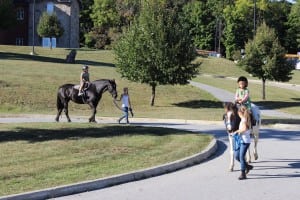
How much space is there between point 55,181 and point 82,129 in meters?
7.83

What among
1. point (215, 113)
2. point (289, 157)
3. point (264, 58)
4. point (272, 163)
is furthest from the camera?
point (264, 58)

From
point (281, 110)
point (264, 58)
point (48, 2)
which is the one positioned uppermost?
point (48, 2)

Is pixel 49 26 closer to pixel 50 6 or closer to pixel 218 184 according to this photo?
pixel 50 6

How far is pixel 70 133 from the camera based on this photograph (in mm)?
16469

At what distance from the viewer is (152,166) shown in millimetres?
11750

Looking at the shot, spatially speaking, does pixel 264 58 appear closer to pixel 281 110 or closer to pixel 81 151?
pixel 281 110

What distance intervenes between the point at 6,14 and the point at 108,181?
5473cm

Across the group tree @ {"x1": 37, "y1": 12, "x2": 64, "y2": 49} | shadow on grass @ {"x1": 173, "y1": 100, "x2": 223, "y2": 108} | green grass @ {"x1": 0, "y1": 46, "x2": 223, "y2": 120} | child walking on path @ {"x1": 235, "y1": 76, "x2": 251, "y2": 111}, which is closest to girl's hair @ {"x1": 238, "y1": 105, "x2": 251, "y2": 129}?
child walking on path @ {"x1": 235, "y1": 76, "x2": 251, "y2": 111}

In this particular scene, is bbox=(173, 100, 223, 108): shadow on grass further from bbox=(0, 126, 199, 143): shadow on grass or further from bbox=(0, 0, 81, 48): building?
bbox=(0, 0, 81, 48): building

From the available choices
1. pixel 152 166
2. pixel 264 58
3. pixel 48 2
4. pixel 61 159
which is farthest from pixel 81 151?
pixel 48 2

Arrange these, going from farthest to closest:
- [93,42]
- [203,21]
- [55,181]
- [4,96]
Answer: [203,21] < [93,42] < [4,96] < [55,181]

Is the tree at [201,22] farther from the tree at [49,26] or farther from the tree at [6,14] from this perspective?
the tree at [6,14]

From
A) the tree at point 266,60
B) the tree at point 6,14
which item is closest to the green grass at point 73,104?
the tree at point 266,60

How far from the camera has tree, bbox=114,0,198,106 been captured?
115 feet
